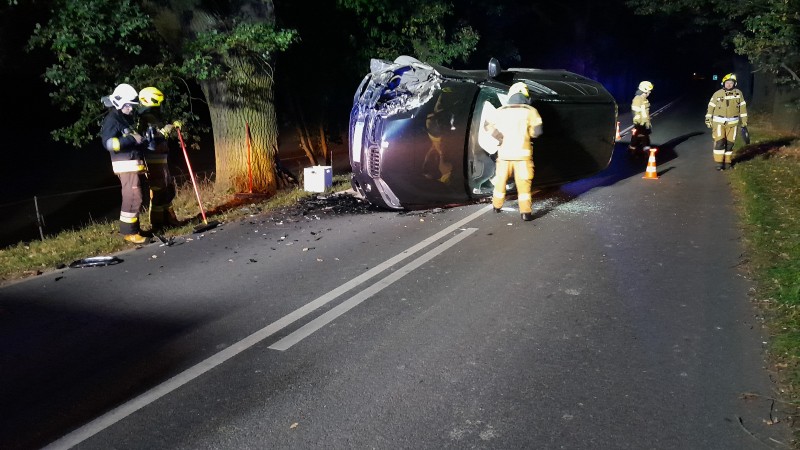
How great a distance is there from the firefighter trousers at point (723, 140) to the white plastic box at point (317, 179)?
7590 mm

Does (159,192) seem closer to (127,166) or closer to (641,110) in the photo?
(127,166)

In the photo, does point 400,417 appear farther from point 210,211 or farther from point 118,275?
point 210,211

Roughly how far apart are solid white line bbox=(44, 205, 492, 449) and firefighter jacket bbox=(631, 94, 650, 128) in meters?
9.69

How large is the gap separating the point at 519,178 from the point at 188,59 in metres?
5.93

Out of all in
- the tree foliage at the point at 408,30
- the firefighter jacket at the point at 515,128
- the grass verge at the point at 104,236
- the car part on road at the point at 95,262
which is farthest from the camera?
the tree foliage at the point at 408,30

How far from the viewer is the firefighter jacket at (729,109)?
448 inches

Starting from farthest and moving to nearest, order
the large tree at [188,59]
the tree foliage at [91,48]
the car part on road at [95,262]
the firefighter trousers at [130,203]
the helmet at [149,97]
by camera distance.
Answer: the large tree at [188,59], the tree foliage at [91,48], the helmet at [149,97], the firefighter trousers at [130,203], the car part on road at [95,262]

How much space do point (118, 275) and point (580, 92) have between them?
738 cm

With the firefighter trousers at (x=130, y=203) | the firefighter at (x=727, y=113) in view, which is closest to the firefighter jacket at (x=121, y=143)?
the firefighter trousers at (x=130, y=203)

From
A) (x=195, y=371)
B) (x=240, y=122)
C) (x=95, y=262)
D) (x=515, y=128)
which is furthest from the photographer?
(x=240, y=122)

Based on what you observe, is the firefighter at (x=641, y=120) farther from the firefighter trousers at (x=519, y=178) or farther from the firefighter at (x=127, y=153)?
the firefighter at (x=127, y=153)

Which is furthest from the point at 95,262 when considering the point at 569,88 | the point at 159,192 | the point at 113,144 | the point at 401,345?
the point at 569,88

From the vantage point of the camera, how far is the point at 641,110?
13539 mm

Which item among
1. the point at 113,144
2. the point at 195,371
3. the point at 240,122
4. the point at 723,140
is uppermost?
the point at 240,122
